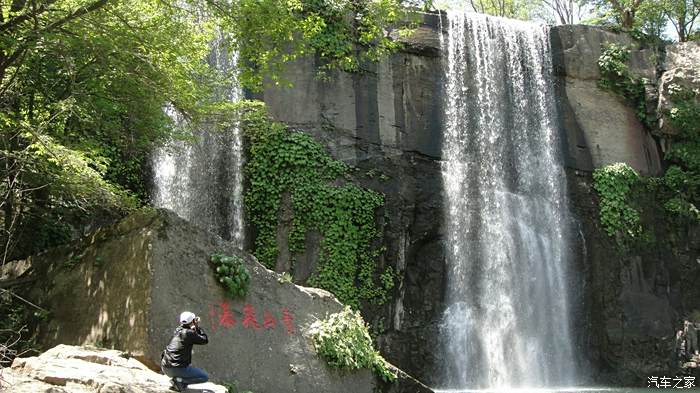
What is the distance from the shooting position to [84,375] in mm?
5918

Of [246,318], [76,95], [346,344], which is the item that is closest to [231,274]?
[246,318]

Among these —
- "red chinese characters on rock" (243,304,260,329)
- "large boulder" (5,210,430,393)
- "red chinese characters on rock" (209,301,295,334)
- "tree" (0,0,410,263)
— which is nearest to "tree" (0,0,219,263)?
"tree" (0,0,410,263)

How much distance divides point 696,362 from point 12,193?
15.3 metres

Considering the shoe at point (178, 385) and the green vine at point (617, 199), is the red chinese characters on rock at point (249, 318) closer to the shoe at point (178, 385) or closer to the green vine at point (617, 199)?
the shoe at point (178, 385)

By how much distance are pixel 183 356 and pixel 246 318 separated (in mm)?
2102

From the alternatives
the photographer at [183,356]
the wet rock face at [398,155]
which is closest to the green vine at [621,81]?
the wet rock face at [398,155]

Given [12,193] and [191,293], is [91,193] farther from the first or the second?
[191,293]

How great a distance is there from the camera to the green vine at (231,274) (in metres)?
8.39

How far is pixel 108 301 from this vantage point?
7.95m

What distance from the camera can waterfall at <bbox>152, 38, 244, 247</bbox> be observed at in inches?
627

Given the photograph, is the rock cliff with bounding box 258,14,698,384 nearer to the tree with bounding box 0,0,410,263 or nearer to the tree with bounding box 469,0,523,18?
the tree with bounding box 0,0,410,263

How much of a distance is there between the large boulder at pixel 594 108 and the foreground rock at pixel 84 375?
15066mm

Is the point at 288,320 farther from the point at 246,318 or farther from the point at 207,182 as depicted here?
the point at 207,182

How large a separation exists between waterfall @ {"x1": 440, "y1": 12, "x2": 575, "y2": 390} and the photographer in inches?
412
